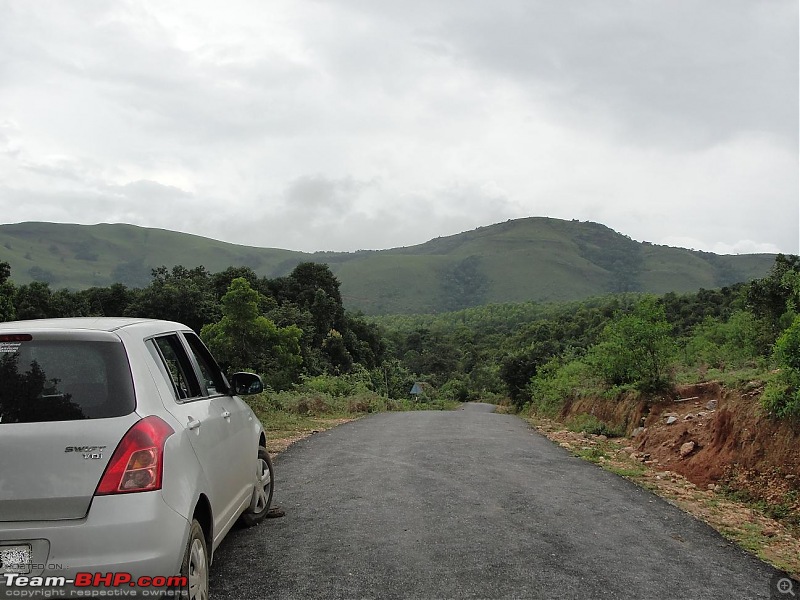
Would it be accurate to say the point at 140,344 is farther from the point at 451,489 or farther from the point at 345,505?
the point at 451,489

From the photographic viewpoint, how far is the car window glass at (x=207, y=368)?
5.47m

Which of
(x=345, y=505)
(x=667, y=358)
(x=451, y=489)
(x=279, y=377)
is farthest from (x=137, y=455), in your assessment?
(x=279, y=377)

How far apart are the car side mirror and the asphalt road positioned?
4.10 ft

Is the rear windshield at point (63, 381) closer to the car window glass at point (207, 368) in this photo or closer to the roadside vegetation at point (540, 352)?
the car window glass at point (207, 368)

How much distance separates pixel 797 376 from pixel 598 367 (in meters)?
9.84

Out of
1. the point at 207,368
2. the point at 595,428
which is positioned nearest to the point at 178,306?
the point at 595,428

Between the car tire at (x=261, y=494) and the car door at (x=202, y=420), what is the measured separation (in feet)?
3.14

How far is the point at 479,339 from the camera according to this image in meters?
95.5

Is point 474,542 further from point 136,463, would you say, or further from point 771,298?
point 771,298

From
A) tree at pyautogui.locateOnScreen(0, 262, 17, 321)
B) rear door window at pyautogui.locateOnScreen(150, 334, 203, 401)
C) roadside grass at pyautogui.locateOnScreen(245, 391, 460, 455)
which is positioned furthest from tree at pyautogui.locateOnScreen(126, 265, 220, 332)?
rear door window at pyautogui.locateOnScreen(150, 334, 203, 401)

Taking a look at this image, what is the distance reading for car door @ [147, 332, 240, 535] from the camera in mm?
4305

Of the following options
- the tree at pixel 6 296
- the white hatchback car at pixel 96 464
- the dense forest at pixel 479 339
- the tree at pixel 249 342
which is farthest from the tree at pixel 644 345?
the tree at pixel 6 296

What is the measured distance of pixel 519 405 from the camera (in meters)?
39.7

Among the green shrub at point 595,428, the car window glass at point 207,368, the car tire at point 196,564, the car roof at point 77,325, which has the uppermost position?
the car roof at point 77,325
